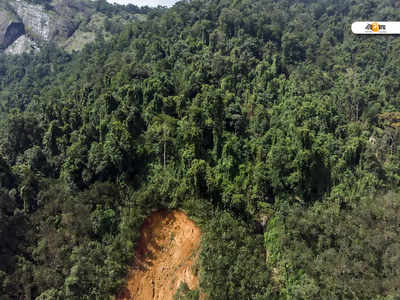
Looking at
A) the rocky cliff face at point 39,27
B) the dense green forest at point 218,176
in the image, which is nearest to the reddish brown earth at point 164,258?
the dense green forest at point 218,176

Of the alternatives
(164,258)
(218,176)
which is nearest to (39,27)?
(218,176)

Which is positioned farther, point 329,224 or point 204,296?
point 329,224

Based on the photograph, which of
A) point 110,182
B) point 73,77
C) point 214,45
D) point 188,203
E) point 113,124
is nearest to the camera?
point 188,203

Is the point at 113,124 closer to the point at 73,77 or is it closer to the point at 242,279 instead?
the point at 242,279

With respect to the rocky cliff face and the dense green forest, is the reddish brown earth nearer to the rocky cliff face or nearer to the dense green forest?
the dense green forest

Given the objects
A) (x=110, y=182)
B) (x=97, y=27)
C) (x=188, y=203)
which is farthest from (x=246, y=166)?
(x=97, y=27)

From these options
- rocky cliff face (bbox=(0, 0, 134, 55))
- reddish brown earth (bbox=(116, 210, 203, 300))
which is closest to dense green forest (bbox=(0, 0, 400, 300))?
reddish brown earth (bbox=(116, 210, 203, 300))

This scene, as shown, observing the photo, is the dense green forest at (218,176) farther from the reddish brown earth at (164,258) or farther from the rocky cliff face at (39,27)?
the rocky cliff face at (39,27)
